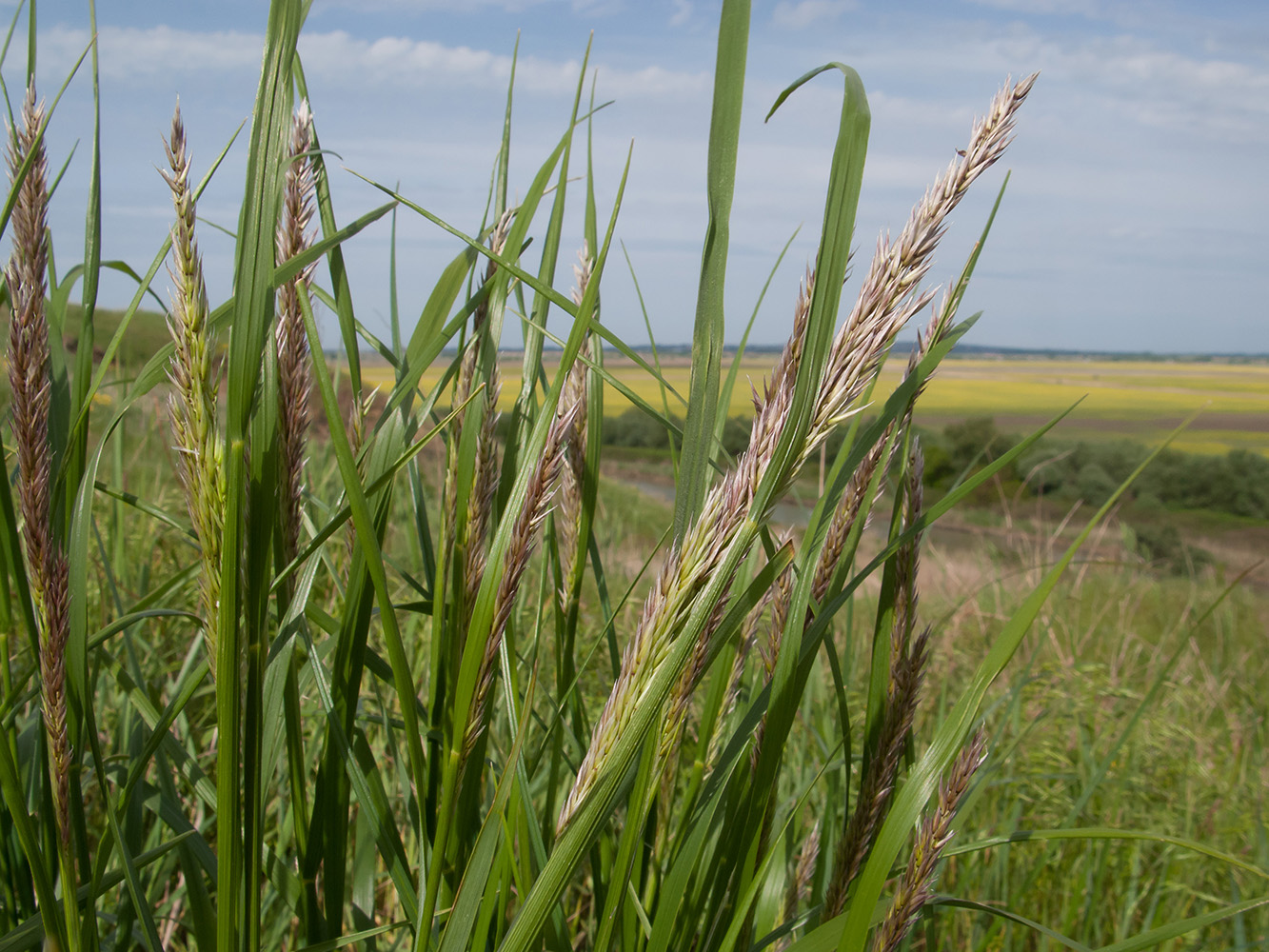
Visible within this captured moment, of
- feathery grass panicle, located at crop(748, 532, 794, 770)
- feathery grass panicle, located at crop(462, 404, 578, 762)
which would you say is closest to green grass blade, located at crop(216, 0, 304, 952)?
feathery grass panicle, located at crop(462, 404, 578, 762)

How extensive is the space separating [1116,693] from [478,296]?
7.05 ft

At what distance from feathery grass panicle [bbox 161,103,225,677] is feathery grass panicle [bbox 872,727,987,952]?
1.87ft

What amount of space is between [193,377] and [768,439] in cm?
38

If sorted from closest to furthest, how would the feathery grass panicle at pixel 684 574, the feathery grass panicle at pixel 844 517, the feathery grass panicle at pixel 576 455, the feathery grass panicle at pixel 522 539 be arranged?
the feathery grass panicle at pixel 684 574 < the feathery grass panicle at pixel 522 539 < the feathery grass panicle at pixel 844 517 < the feathery grass panicle at pixel 576 455

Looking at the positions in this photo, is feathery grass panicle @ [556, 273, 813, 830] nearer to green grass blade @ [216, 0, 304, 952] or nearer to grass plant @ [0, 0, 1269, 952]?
grass plant @ [0, 0, 1269, 952]

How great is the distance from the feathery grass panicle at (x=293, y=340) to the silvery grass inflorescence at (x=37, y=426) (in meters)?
0.18

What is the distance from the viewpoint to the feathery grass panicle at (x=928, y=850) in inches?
25.0

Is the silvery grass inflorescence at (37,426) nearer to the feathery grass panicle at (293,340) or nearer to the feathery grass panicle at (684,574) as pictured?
the feathery grass panicle at (293,340)

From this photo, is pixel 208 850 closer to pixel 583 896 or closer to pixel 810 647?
pixel 810 647

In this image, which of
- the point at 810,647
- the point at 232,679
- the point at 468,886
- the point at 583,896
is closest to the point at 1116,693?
the point at 583,896

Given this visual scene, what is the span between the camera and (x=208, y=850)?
0.82 meters

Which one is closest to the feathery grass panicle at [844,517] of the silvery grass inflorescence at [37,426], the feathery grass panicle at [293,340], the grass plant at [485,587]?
the grass plant at [485,587]

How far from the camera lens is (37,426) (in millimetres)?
703

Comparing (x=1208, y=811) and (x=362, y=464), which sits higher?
(x=362, y=464)
